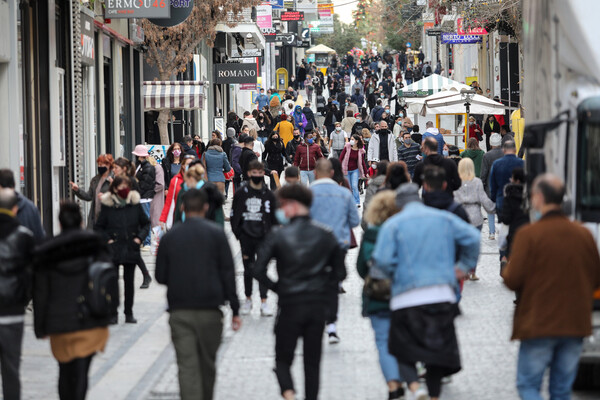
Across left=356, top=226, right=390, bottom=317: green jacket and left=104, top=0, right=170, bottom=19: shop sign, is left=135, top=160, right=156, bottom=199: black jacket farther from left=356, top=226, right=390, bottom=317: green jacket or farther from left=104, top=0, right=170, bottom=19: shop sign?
left=356, top=226, right=390, bottom=317: green jacket

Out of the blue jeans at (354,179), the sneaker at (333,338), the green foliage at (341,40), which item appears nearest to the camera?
the sneaker at (333,338)

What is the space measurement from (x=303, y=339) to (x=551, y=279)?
1.74m

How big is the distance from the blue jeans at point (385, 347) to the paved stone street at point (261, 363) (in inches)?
24.7

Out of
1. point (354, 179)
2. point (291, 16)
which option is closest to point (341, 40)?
point (291, 16)

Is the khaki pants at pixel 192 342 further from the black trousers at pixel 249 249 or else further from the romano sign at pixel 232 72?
the romano sign at pixel 232 72

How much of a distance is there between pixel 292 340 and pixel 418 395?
914mm

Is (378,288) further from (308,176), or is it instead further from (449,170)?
(308,176)

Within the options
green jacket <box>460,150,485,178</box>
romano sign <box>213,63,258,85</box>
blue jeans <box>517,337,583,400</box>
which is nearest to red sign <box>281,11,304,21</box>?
romano sign <box>213,63,258,85</box>

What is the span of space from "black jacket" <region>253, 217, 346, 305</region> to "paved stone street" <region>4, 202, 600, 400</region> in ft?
5.42

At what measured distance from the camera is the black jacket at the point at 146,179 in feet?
61.3

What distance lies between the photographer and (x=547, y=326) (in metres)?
7.28

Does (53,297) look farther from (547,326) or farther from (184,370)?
(547,326)

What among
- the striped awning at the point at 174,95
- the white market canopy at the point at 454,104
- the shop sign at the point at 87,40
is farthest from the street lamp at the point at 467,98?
the shop sign at the point at 87,40

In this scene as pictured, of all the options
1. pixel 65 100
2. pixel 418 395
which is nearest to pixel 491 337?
pixel 418 395
